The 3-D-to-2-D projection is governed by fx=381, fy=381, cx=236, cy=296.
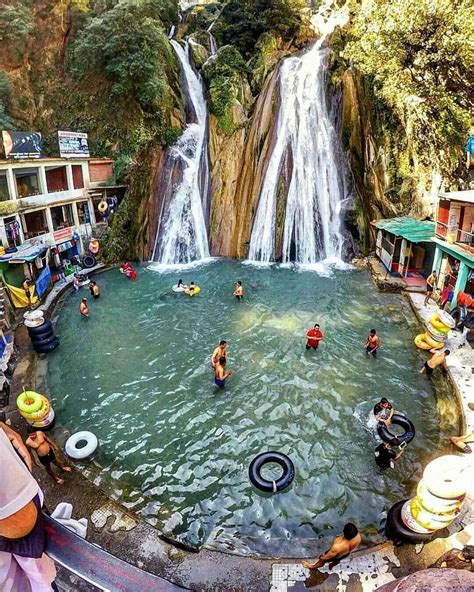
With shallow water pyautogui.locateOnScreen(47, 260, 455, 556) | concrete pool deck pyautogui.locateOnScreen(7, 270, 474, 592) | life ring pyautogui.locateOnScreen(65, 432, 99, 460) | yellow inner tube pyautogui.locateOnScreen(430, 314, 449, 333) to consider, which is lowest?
shallow water pyautogui.locateOnScreen(47, 260, 455, 556)

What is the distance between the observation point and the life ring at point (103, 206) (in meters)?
27.3

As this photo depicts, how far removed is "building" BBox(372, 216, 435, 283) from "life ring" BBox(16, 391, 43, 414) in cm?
1633

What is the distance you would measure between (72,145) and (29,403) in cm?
2109

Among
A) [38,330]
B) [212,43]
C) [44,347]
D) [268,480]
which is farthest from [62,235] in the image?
[212,43]

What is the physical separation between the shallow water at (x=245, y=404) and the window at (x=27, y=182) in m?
9.88

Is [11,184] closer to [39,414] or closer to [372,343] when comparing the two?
[39,414]

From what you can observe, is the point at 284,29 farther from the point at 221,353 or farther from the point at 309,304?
the point at 221,353

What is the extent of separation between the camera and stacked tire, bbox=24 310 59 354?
14.6m

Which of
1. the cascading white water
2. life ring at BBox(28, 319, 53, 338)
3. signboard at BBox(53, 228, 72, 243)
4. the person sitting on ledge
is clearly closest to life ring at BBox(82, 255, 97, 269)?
signboard at BBox(53, 228, 72, 243)

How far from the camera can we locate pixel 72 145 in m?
25.9

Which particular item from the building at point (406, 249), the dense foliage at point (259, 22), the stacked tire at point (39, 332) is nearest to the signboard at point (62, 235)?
the stacked tire at point (39, 332)

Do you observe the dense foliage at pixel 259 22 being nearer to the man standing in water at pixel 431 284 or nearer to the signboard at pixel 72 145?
the signboard at pixel 72 145

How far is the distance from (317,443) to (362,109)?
2283 centimetres

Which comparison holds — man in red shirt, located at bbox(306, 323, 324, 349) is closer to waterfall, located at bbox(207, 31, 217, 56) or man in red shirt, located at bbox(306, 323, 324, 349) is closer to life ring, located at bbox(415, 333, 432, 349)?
life ring, located at bbox(415, 333, 432, 349)
